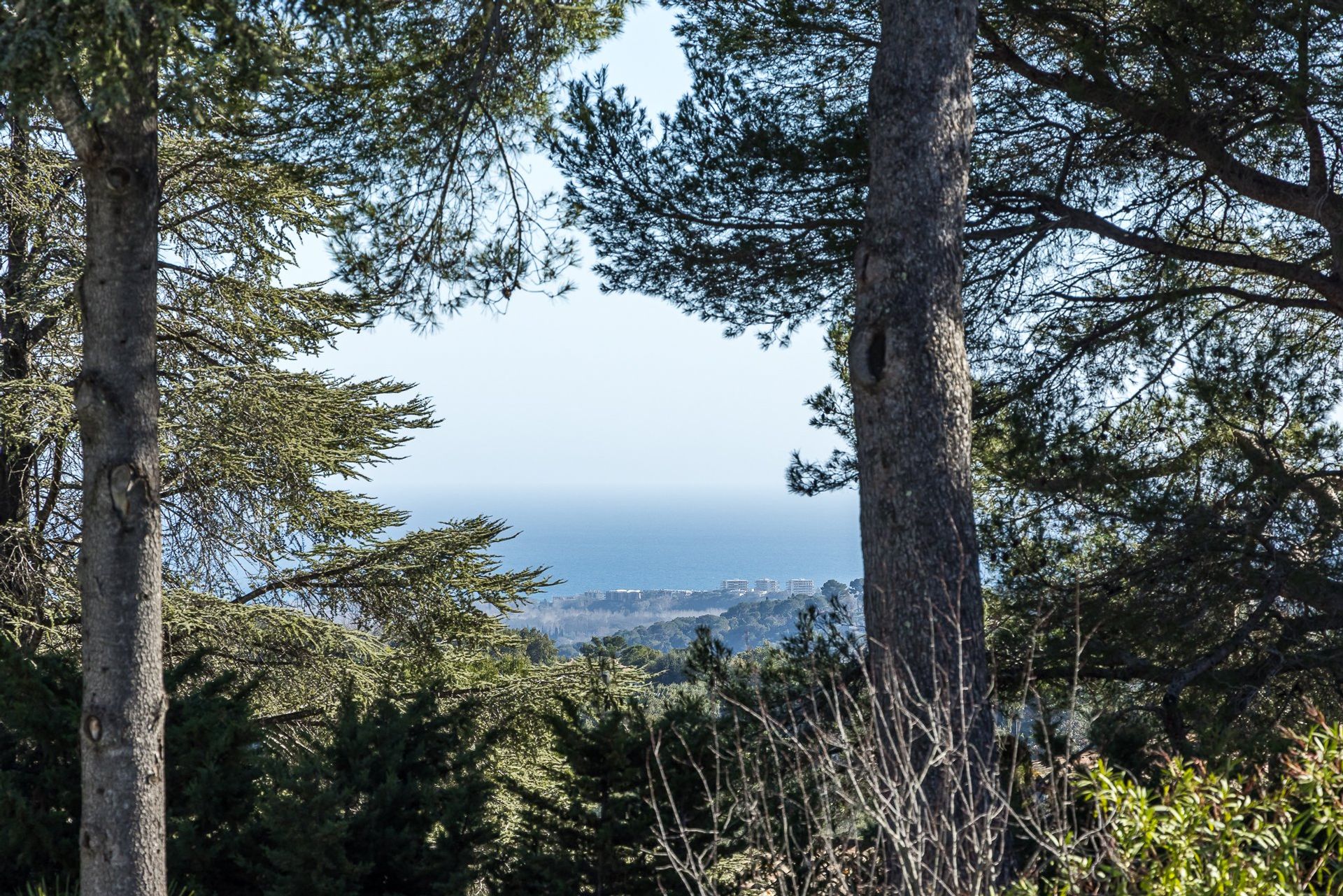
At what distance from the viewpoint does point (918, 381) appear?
4.19 metres

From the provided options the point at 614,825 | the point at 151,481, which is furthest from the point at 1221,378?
the point at 151,481

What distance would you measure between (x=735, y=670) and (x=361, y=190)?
3276mm

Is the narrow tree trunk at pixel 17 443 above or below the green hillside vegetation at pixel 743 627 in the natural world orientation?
above

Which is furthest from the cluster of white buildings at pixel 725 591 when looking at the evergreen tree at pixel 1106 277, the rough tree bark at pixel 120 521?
the rough tree bark at pixel 120 521

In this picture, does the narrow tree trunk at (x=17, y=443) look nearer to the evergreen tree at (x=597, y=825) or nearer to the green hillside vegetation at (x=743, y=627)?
the evergreen tree at (x=597, y=825)

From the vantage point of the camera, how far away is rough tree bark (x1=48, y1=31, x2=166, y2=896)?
12.0 feet

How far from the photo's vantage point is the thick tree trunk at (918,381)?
4074mm

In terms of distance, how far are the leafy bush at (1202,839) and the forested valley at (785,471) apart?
0.02 metres

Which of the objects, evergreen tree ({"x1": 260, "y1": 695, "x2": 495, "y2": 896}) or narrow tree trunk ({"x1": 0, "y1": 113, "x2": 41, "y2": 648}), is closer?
evergreen tree ({"x1": 260, "y1": 695, "x2": 495, "y2": 896})

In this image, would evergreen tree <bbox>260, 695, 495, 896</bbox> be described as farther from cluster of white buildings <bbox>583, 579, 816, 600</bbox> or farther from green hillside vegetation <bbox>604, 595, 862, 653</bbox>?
cluster of white buildings <bbox>583, 579, 816, 600</bbox>

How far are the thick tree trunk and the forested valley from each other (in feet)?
0.06

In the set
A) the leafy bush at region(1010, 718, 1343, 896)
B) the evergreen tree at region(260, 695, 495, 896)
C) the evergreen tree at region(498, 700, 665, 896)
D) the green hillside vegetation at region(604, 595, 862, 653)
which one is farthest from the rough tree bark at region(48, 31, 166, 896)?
the leafy bush at region(1010, 718, 1343, 896)

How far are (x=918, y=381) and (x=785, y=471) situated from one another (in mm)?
2953

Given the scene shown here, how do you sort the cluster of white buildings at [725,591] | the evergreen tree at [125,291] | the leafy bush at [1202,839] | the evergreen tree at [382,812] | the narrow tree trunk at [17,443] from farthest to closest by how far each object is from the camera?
the cluster of white buildings at [725,591], the narrow tree trunk at [17,443], the evergreen tree at [382,812], the evergreen tree at [125,291], the leafy bush at [1202,839]
